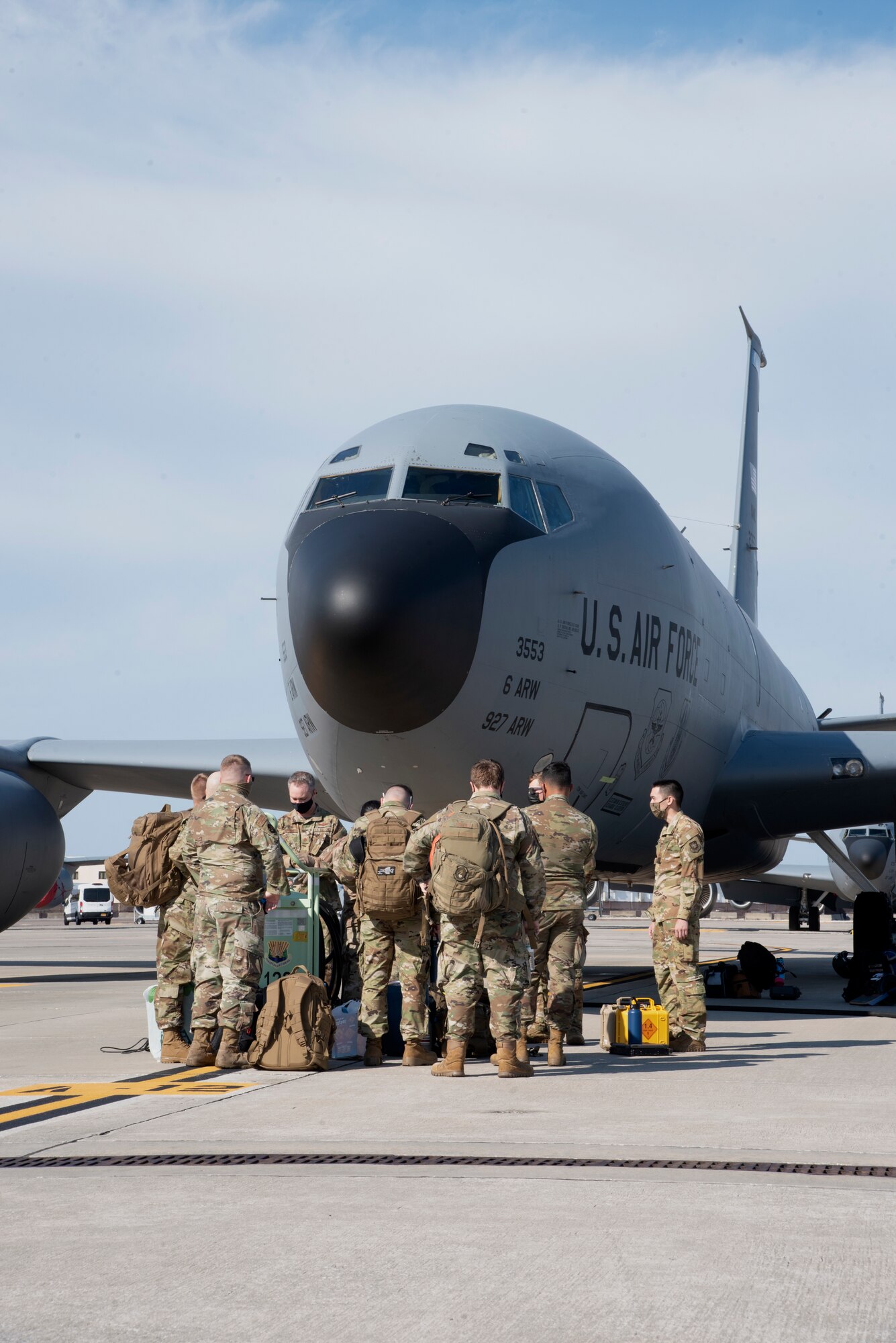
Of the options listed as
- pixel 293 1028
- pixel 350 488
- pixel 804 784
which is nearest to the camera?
pixel 293 1028

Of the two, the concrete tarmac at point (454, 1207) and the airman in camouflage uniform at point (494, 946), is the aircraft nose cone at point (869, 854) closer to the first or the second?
the concrete tarmac at point (454, 1207)

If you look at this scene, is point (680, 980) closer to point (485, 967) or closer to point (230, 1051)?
point (485, 967)

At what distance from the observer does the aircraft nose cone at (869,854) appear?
38844 mm

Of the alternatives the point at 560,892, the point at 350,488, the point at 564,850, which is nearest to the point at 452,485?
the point at 350,488

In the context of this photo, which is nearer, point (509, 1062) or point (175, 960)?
point (509, 1062)

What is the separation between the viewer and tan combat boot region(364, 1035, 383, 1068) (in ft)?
29.3

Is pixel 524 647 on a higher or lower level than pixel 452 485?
lower

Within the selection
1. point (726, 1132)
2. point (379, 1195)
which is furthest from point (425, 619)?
point (379, 1195)

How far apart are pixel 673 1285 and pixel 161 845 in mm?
6131

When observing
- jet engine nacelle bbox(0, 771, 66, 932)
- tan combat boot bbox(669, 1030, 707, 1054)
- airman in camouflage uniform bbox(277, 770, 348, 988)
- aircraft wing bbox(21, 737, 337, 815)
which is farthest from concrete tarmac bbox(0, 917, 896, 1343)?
aircraft wing bbox(21, 737, 337, 815)

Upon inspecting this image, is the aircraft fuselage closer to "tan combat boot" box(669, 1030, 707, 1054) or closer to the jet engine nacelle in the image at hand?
"tan combat boot" box(669, 1030, 707, 1054)

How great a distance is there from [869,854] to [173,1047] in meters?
33.1

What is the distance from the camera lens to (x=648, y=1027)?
9.49 meters

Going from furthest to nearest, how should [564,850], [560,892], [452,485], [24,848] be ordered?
[24,848]
[452,485]
[564,850]
[560,892]
